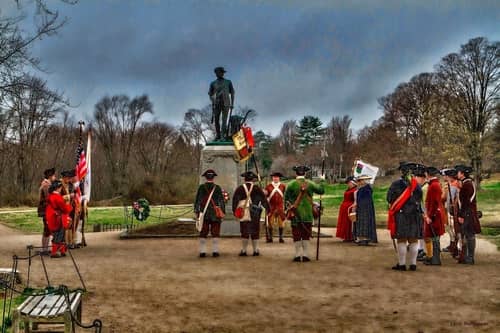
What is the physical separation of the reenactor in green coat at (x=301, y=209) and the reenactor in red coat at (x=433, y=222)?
2146 millimetres

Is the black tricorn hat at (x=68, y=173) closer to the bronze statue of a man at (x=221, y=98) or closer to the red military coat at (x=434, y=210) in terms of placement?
the bronze statue of a man at (x=221, y=98)

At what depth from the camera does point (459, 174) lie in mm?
11297

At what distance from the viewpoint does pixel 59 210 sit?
478 inches

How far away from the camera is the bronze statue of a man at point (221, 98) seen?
1725 cm

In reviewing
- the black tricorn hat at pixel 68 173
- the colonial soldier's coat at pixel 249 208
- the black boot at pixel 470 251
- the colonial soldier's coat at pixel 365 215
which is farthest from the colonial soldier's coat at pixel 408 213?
the black tricorn hat at pixel 68 173

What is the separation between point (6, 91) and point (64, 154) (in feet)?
140

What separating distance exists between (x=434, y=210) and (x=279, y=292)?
4451mm

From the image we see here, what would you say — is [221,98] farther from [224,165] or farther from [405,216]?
[405,216]

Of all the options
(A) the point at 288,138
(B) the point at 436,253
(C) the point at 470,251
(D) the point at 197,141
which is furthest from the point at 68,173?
(A) the point at 288,138

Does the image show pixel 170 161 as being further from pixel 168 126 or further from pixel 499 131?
pixel 499 131

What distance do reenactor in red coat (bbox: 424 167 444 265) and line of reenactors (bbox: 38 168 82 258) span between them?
7316 mm

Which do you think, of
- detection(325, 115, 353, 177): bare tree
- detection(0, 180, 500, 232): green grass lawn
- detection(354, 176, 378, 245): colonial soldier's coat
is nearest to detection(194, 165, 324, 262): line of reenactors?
detection(354, 176, 378, 245): colonial soldier's coat

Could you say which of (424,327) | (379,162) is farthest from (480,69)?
(424,327)

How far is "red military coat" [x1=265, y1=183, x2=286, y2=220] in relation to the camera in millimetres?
14248
